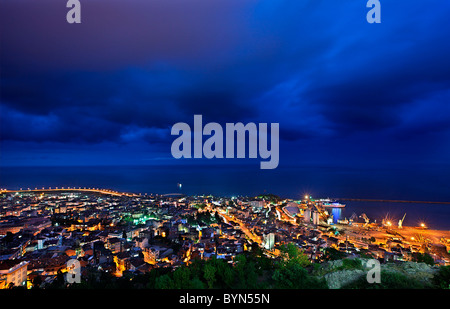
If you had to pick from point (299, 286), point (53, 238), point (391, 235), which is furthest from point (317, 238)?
point (53, 238)

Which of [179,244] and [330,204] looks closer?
[179,244]

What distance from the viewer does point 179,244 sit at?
13367mm

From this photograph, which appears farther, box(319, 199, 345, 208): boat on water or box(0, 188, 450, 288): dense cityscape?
box(319, 199, 345, 208): boat on water

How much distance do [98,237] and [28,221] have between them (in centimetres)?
866

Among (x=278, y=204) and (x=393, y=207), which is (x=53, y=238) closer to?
(x=278, y=204)

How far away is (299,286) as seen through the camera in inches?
179

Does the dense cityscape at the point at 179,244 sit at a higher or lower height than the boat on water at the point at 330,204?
higher

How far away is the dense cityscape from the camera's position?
7900 mm

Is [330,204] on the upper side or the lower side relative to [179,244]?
lower

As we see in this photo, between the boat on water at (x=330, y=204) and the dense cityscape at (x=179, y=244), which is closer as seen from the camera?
the dense cityscape at (x=179, y=244)

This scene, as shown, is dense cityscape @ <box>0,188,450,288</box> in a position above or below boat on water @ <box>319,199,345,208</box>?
above

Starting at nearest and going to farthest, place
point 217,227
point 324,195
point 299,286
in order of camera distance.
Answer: point 299,286
point 217,227
point 324,195

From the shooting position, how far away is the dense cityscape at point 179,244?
7.90 metres
